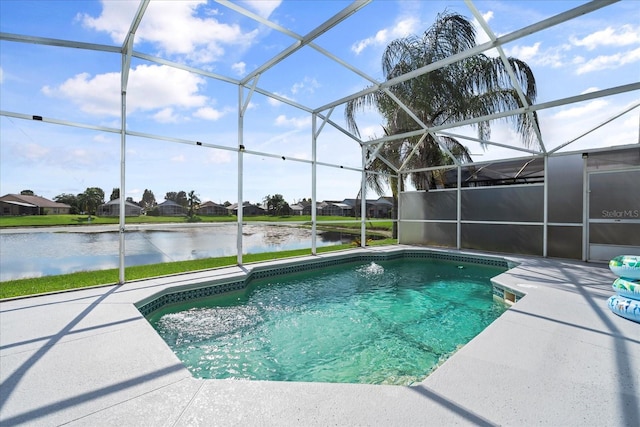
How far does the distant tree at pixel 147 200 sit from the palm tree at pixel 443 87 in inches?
274

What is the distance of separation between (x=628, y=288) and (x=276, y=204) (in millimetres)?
7414

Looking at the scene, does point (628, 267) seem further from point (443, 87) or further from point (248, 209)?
point (443, 87)

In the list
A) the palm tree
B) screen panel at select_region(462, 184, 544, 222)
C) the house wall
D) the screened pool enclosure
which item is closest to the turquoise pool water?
the screened pool enclosure

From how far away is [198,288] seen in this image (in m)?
4.70

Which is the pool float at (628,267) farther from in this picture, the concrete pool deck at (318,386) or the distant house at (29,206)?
the distant house at (29,206)

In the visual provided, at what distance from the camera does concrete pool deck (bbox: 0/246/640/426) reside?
1645 millimetres

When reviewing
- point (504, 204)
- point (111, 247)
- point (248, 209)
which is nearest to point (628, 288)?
point (504, 204)

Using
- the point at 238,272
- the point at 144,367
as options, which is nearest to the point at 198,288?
the point at 238,272

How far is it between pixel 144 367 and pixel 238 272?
3279 mm

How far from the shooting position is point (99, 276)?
16.5 ft

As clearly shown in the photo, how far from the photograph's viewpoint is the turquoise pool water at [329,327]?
2.84m

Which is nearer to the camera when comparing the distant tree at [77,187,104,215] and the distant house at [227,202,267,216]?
the distant tree at [77,187,104,215]

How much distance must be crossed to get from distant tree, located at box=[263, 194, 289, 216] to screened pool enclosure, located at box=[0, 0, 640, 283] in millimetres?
363

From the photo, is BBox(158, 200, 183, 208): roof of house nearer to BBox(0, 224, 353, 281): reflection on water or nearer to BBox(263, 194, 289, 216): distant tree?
BBox(0, 224, 353, 281): reflection on water
